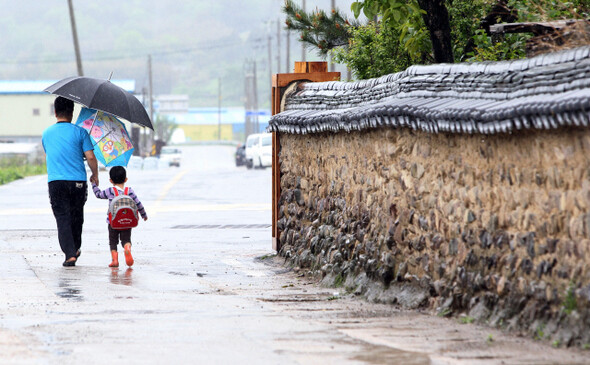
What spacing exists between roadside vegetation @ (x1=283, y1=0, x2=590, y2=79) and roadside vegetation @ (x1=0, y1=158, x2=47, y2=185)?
22920mm

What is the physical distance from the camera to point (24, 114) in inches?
3733

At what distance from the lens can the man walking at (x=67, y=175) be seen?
36.8 feet

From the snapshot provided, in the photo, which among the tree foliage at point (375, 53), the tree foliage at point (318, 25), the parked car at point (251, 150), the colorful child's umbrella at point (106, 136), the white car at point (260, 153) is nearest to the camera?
the colorful child's umbrella at point (106, 136)

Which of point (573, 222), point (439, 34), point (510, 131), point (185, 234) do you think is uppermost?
point (439, 34)

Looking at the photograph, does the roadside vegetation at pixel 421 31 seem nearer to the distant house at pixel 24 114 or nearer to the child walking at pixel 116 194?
the child walking at pixel 116 194

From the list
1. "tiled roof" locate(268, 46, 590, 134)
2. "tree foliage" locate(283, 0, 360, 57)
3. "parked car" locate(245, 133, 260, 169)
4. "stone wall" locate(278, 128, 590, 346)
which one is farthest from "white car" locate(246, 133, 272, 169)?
"tiled roof" locate(268, 46, 590, 134)

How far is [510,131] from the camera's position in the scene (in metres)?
6.88

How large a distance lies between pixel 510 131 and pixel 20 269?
5.97 meters

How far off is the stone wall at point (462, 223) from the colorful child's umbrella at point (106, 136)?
2.17 meters

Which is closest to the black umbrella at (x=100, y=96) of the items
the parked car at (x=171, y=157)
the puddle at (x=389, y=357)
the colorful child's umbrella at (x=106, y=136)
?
the colorful child's umbrella at (x=106, y=136)

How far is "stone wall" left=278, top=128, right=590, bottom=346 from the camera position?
6410 mm

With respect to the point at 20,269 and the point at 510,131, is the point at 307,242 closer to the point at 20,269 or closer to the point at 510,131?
the point at 20,269

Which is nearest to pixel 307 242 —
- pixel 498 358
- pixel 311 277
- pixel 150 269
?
pixel 311 277

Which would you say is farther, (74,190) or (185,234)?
(185,234)
